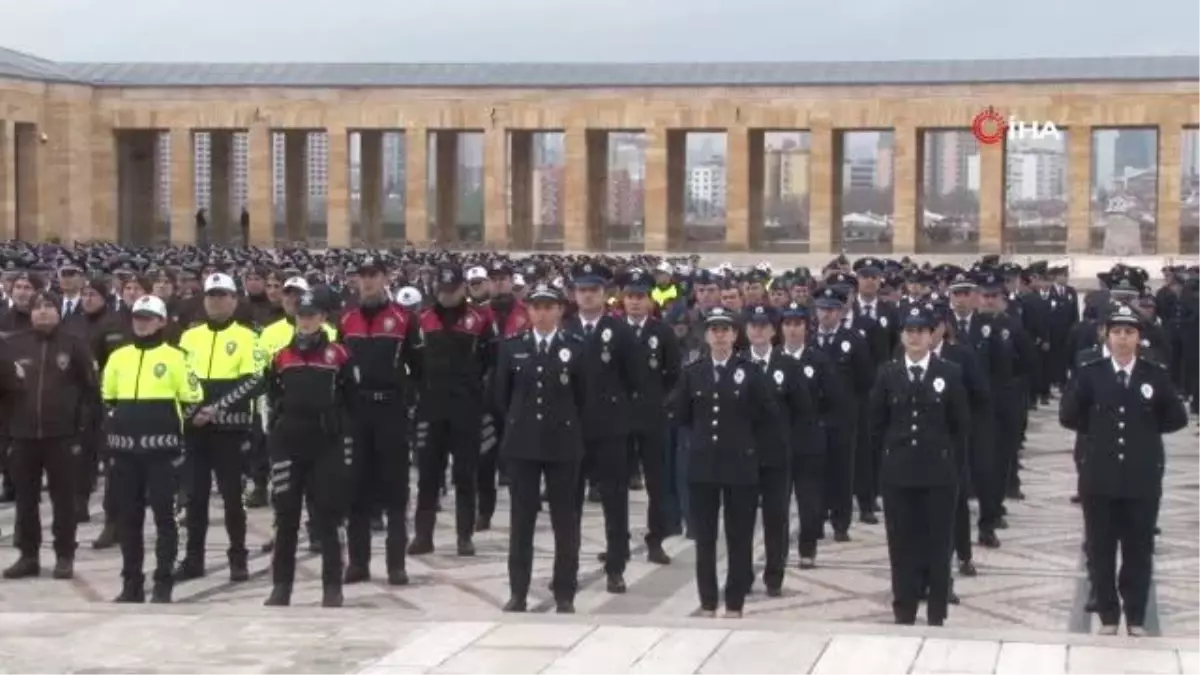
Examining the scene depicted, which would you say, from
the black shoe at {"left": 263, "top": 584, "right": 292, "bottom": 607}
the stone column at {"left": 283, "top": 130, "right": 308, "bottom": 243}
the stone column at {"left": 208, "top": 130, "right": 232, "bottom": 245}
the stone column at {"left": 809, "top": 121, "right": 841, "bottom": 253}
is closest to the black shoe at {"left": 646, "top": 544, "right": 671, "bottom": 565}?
the black shoe at {"left": 263, "top": 584, "right": 292, "bottom": 607}

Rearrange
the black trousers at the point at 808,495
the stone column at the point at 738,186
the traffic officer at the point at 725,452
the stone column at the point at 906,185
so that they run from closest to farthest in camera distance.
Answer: the traffic officer at the point at 725,452 → the black trousers at the point at 808,495 → the stone column at the point at 906,185 → the stone column at the point at 738,186

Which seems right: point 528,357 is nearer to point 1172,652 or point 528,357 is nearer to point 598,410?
point 598,410

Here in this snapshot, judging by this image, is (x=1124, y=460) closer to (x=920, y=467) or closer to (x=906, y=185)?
(x=920, y=467)

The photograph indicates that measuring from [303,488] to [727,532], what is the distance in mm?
2471

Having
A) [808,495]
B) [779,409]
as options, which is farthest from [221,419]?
[808,495]

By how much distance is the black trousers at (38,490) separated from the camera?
43.1 ft

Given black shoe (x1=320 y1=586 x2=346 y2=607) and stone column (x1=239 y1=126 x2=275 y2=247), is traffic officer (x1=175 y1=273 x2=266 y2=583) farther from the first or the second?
stone column (x1=239 y1=126 x2=275 y2=247)

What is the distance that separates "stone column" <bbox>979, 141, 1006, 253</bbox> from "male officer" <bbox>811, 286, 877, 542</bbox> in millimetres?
38333

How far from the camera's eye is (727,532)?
37.7 ft

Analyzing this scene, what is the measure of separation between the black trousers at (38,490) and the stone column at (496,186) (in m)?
41.8

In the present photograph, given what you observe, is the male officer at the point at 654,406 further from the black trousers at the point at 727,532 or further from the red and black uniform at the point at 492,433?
the black trousers at the point at 727,532

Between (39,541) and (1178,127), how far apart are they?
4298cm

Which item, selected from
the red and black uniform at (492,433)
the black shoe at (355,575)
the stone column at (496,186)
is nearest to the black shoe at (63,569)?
the black shoe at (355,575)

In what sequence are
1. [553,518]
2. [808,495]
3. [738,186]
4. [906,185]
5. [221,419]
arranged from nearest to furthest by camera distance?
[553,518] → [221,419] → [808,495] → [906,185] → [738,186]
